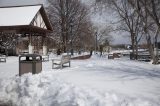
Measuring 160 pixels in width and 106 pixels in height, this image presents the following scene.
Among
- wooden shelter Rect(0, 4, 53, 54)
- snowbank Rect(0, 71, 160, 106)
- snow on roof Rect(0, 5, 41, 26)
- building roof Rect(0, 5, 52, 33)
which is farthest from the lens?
snow on roof Rect(0, 5, 41, 26)

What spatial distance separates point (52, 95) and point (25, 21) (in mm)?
23924

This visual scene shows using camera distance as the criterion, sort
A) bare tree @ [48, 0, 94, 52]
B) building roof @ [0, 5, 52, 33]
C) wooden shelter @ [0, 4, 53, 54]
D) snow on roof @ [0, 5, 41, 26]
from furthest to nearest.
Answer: bare tree @ [48, 0, 94, 52], snow on roof @ [0, 5, 41, 26], wooden shelter @ [0, 4, 53, 54], building roof @ [0, 5, 52, 33]

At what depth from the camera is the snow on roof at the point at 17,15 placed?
33.6m

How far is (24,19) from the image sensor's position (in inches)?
1328

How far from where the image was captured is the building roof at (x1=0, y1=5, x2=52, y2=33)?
33344 millimetres

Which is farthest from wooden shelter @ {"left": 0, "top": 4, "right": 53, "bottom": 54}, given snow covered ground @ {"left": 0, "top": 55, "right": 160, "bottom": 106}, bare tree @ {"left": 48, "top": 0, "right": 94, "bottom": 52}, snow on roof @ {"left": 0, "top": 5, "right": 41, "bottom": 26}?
snow covered ground @ {"left": 0, "top": 55, "right": 160, "bottom": 106}

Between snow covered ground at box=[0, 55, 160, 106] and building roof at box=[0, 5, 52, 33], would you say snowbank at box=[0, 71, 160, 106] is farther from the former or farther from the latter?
building roof at box=[0, 5, 52, 33]

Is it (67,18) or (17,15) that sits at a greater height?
(67,18)

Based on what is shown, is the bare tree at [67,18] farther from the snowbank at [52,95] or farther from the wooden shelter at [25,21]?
the snowbank at [52,95]

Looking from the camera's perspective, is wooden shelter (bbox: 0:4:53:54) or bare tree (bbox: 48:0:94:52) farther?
bare tree (bbox: 48:0:94:52)

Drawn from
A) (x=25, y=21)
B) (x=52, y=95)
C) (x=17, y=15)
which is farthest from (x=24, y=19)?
(x=52, y=95)

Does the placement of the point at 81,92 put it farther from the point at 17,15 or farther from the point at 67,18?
the point at 67,18

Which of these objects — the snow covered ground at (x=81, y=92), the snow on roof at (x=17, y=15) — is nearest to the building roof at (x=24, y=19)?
the snow on roof at (x=17, y=15)

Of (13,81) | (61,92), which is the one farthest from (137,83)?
(13,81)
